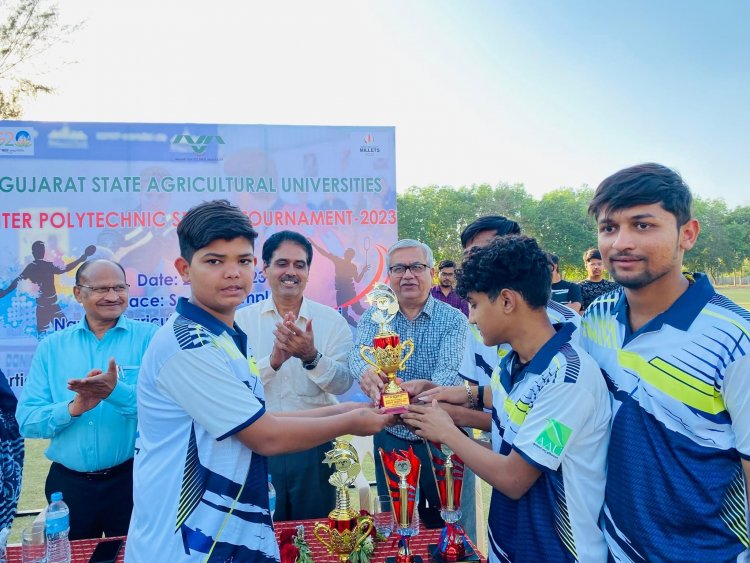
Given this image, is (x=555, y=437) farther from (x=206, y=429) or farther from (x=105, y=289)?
(x=105, y=289)

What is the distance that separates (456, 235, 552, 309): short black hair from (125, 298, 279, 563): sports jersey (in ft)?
2.98

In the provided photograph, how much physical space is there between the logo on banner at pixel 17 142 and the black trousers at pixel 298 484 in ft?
12.6

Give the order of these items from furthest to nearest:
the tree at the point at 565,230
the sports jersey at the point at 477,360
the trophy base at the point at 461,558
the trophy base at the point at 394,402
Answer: the tree at the point at 565,230 → the sports jersey at the point at 477,360 → the trophy base at the point at 394,402 → the trophy base at the point at 461,558

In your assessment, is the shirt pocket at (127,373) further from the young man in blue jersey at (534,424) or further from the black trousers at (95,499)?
the young man in blue jersey at (534,424)

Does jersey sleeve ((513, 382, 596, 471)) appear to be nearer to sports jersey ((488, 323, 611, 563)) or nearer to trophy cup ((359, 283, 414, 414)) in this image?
sports jersey ((488, 323, 611, 563))

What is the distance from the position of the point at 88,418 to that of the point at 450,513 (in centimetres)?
213

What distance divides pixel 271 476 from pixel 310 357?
84cm

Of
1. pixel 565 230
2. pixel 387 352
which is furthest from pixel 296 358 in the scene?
pixel 565 230

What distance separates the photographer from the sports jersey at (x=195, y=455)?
165 cm

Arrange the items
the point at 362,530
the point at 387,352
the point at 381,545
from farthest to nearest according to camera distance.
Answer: the point at 387,352, the point at 381,545, the point at 362,530

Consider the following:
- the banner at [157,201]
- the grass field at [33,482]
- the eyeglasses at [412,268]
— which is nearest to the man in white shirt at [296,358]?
the eyeglasses at [412,268]

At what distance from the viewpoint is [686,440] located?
1.61m

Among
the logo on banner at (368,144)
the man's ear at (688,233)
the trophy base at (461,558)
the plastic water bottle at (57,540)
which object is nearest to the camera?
the man's ear at (688,233)

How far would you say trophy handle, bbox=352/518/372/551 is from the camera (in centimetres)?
222
